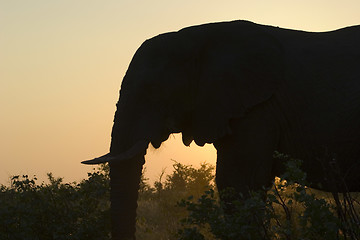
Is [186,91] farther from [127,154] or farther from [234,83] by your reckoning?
[127,154]

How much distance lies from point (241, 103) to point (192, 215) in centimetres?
195

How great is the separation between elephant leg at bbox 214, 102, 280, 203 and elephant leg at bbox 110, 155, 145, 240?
111 centimetres

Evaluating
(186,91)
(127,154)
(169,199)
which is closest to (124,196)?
(127,154)

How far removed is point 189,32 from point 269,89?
1320 millimetres

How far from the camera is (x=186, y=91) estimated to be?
304 inches

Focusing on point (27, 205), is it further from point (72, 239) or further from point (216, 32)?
point (216, 32)

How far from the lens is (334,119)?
7320 millimetres

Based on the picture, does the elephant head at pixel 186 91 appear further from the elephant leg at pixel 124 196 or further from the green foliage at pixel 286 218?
the green foliage at pixel 286 218

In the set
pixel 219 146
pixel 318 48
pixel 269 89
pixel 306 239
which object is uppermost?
pixel 318 48

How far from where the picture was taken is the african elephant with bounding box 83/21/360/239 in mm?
7320

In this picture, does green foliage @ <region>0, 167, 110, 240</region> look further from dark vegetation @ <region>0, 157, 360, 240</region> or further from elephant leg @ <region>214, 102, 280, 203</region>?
elephant leg @ <region>214, 102, 280, 203</region>

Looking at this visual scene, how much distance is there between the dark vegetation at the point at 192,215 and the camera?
4.73 meters

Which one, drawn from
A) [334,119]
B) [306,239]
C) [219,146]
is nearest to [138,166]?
[219,146]

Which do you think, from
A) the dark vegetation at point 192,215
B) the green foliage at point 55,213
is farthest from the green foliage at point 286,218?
the green foliage at point 55,213
